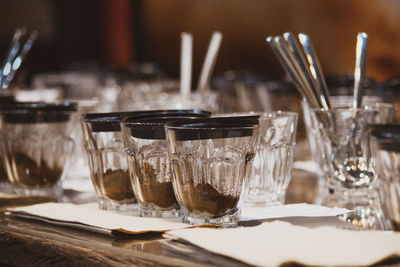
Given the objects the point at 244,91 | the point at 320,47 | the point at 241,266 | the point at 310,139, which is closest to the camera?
the point at 241,266

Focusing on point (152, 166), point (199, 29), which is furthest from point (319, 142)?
point (199, 29)

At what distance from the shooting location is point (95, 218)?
3.10ft

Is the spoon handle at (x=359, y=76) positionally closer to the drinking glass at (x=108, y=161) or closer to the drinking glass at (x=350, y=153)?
the drinking glass at (x=350, y=153)

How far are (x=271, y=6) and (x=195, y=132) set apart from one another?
13.4 feet

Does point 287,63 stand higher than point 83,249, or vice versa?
point 287,63

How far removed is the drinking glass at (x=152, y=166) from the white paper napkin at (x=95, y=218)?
3 centimetres

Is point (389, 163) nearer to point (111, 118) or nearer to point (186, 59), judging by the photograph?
point (111, 118)

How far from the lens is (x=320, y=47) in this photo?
4324mm

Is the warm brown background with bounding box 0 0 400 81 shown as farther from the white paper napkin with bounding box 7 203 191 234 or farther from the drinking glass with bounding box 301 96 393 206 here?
the white paper napkin with bounding box 7 203 191 234

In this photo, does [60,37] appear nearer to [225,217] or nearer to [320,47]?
[320,47]

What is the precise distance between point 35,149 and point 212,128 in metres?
0.48

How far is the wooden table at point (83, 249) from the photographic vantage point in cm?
74

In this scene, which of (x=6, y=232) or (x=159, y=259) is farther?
(x=6, y=232)

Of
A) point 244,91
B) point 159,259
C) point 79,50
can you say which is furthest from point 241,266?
point 79,50
